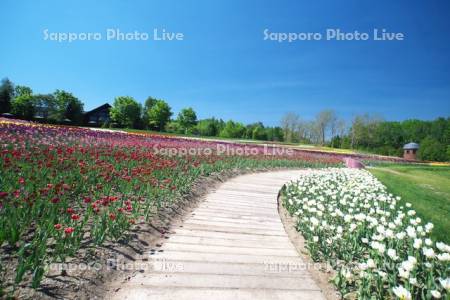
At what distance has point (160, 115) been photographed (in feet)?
A: 207

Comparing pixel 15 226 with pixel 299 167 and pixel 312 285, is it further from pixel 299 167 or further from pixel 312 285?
pixel 299 167

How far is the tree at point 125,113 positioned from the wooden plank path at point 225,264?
5945cm

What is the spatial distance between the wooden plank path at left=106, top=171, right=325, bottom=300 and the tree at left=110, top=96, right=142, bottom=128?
5945 cm

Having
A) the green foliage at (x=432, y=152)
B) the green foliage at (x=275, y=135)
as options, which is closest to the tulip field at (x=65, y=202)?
the green foliage at (x=432, y=152)

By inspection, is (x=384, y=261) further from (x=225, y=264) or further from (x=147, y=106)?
(x=147, y=106)

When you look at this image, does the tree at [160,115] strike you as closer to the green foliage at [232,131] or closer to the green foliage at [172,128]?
the green foliage at [172,128]

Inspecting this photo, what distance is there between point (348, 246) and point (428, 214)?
3743 millimetres

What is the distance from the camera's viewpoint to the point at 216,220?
191 inches

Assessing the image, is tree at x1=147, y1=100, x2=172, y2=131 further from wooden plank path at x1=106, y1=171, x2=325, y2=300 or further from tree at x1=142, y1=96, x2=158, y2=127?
wooden plank path at x1=106, y1=171, x2=325, y2=300

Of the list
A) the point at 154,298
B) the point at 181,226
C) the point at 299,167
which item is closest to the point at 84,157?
the point at 181,226

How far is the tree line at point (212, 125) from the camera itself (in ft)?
159

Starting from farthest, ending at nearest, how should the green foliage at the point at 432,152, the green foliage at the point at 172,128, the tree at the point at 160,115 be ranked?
the green foliage at the point at 172,128, the tree at the point at 160,115, the green foliage at the point at 432,152

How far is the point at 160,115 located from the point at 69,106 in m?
19.7

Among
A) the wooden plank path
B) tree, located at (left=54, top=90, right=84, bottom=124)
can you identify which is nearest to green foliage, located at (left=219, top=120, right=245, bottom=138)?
tree, located at (left=54, top=90, right=84, bottom=124)
